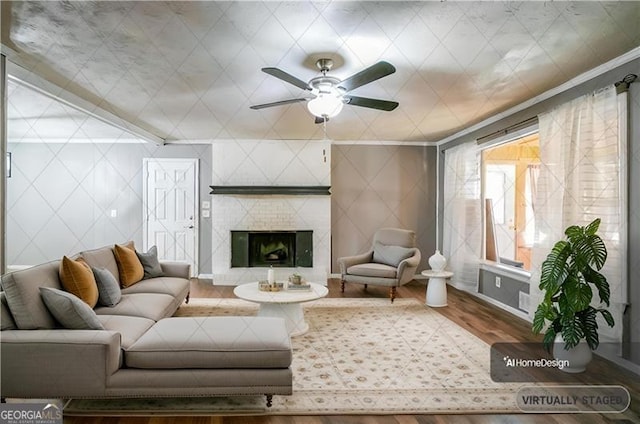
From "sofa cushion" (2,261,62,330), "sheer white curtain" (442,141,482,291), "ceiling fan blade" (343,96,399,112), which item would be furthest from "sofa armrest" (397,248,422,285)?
"sofa cushion" (2,261,62,330)

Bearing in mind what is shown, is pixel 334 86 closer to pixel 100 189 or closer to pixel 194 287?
pixel 194 287

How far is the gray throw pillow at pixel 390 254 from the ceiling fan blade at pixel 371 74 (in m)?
2.80

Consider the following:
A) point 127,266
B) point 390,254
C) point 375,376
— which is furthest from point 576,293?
point 127,266

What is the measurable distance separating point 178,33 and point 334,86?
3.34ft

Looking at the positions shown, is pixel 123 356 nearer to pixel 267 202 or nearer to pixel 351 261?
pixel 351 261

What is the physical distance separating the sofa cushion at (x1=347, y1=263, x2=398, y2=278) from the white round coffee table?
4.11 feet

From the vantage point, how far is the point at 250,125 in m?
4.70

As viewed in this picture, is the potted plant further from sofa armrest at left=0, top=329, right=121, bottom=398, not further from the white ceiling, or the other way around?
sofa armrest at left=0, top=329, right=121, bottom=398

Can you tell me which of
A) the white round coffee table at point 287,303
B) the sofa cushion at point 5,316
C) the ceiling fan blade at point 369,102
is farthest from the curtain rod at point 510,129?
the sofa cushion at point 5,316

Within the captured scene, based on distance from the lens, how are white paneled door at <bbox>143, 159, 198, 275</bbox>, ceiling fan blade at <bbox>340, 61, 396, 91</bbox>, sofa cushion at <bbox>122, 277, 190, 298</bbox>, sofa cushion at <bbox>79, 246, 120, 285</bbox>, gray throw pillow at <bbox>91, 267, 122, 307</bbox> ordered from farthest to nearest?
white paneled door at <bbox>143, 159, 198, 275</bbox> → sofa cushion at <bbox>122, 277, 190, 298</bbox> → sofa cushion at <bbox>79, 246, 120, 285</bbox> → gray throw pillow at <bbox>91, 267, 122, 307</bbox> → ceiling fan blade at <bbox>340, 61, 396, 91</bbox>

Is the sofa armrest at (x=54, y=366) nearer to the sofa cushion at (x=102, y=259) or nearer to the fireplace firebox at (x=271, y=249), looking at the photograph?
the sofa cushion at (x=102, y=259)

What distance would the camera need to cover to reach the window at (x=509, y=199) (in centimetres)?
425

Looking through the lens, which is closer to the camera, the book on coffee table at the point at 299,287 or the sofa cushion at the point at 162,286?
the sofa cushion at the point at 162,286

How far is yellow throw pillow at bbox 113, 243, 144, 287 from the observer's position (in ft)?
11.3
